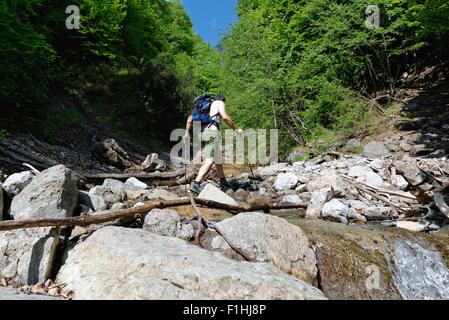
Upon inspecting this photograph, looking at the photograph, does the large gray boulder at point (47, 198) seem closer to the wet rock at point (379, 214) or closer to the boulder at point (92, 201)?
the boulder at point (92, 201)

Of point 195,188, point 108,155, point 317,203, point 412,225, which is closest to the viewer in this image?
point 412,225

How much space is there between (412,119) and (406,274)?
8.02m

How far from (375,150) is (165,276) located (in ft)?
26.7

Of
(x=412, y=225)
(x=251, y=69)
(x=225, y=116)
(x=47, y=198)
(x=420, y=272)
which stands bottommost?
(x=420, y=272)

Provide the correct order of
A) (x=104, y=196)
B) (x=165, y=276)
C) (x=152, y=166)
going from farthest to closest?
(x=152, y=166) → (x=104, y=196) → (x=165, y=276)

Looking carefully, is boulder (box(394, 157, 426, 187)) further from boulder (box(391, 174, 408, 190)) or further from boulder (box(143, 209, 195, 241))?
boulder (box(143, 209, 195, 241))

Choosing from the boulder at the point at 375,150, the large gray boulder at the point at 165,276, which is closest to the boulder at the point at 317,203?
the large gray boulder at the point at 165,276

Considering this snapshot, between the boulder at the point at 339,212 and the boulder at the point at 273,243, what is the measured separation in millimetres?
1476

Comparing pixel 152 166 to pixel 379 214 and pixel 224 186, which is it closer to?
pixel 224 186

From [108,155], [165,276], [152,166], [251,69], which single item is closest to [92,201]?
[165,276]

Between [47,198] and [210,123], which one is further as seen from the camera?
[210,123]

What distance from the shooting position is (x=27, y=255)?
2951 mm

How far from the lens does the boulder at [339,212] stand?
4930 millimetres
